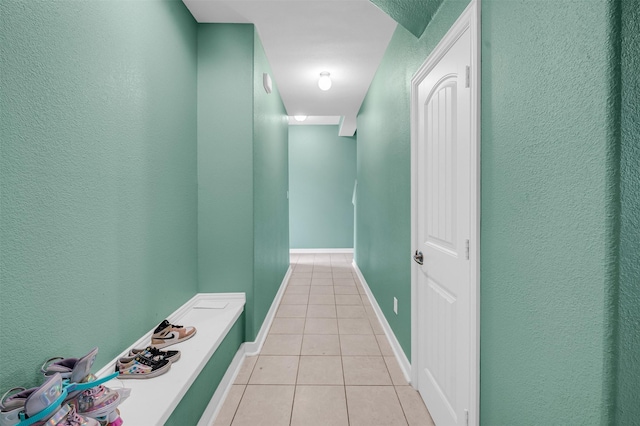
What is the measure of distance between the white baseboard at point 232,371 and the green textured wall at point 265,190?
0.08 m

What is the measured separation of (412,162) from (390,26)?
1.33 metres

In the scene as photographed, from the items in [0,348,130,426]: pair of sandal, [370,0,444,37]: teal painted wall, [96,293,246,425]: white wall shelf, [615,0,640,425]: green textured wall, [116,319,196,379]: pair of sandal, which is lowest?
[96,293,246,425]: white wall shelf

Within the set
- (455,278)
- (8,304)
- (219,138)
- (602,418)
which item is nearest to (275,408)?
(455,278)

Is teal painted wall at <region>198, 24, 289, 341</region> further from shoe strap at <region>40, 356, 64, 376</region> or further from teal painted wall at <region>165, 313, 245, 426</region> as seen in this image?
shoe strap at <region>40, 356, 64, 376</region>

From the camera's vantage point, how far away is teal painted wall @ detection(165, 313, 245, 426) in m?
1.31

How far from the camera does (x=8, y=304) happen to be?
2.92 ft

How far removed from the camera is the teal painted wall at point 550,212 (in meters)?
0.65

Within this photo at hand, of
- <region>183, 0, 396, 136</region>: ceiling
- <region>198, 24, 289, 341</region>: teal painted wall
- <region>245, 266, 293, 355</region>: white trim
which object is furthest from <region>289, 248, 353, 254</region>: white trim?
<region>198, 24, 289, 341</region>: teal painted wall

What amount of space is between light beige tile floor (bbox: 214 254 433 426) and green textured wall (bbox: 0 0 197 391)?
80cm

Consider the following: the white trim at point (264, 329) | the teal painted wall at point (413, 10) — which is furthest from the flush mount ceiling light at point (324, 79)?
the white trim at point (264, 329)

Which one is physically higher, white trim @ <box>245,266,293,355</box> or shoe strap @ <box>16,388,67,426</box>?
shoe strap @ <box>16,388,67,426</box>

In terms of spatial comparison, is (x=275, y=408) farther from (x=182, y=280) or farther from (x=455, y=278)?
(x=455, y=278)

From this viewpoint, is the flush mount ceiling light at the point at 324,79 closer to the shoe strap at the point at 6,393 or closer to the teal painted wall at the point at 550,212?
the teal painted wall at the point at 550,212

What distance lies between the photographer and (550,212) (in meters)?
0.81
